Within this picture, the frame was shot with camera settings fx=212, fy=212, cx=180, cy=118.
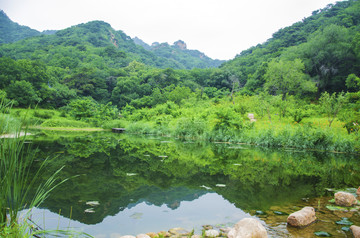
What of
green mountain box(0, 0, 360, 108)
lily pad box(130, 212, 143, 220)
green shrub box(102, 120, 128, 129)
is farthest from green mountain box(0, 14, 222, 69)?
lily pad box(130, 212, 143, 220)

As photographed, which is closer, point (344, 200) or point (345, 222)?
point (345, 222)

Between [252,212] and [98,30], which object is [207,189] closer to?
[252,212]

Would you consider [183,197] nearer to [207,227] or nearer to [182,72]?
[207,227]

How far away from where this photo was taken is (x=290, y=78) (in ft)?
97.1

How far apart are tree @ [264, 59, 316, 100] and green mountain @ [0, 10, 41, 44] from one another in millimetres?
91591

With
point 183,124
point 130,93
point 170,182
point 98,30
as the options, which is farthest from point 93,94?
point 98,30

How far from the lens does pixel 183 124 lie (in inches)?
708

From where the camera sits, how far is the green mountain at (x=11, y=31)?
80119 millimetres

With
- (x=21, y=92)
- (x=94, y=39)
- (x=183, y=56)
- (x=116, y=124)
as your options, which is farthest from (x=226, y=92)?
(x=183, y=56)

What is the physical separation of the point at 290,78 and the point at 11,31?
10527 cm

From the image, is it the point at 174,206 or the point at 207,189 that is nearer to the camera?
the point at 174,206

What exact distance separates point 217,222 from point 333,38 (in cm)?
3995

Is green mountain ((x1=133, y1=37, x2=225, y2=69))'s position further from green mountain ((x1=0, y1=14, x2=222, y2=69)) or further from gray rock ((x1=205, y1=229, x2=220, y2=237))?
gray rock ((x1=205, y1=229, x2=220, y2=237))

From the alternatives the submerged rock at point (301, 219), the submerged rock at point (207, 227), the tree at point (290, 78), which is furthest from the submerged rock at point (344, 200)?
the tree at point (290, 78)
